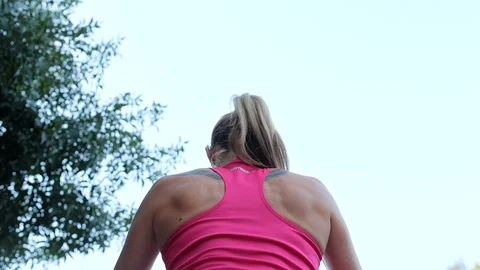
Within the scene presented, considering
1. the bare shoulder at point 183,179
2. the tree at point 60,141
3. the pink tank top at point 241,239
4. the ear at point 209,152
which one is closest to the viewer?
the pink tank top at point 241,239

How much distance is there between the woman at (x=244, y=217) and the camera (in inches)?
66.5

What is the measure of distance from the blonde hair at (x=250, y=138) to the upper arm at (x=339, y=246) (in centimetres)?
15

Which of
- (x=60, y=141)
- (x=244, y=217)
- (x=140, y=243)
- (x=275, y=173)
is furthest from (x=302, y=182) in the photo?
(x=60, y=141)

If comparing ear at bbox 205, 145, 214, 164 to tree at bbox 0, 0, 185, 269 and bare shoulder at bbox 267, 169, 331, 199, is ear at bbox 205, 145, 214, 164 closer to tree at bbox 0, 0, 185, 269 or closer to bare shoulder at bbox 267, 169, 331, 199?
bare shoulder at bbox 267, 169, 331, 199

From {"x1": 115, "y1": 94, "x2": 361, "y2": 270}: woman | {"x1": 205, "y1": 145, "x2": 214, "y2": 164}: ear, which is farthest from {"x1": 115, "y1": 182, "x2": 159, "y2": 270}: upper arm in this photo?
{"x1": 205, "y1": 145, "x2": 214, "y2": 164}: ear

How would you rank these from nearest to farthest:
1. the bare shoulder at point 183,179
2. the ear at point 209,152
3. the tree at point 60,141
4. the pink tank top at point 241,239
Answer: the pink tank top at point 241,239 < the bare shoulder at point 183,179 < the ear at point 209,152 < the tree at point 60,141

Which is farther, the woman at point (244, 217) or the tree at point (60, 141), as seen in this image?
the tree at point (60, 141)

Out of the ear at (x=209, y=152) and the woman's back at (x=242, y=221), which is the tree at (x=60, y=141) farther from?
the woman's back at (x=242, y=221)

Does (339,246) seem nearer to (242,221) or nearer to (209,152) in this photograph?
(242,221)

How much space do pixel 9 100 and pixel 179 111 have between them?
192cm

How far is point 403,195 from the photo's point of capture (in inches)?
540

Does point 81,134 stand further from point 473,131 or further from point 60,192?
point 473,131

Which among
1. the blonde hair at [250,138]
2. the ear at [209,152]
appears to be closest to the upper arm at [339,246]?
the blonde hair at [250,138]

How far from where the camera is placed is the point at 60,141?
8.78 m
